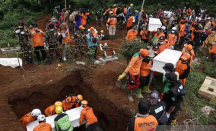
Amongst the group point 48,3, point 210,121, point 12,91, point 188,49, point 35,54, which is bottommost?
point 210,121

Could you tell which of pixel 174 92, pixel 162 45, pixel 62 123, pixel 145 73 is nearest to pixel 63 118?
pixel 62 123

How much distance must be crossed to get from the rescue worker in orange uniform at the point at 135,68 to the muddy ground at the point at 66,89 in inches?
24.6

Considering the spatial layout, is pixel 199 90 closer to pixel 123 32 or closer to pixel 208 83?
pixel 208 83

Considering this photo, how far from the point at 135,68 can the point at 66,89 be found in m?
3.28

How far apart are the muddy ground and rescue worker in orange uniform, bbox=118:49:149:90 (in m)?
0.63

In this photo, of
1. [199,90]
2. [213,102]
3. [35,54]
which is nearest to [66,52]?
[35,54]

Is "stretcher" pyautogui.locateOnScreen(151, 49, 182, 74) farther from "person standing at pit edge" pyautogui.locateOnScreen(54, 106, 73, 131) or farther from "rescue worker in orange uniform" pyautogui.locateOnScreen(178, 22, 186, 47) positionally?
"rescue worker in orange uniform" pyautogui.locateOnScreen(178, 22, 186, 47)

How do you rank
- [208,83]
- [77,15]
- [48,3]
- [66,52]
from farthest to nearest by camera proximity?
[48,3]
[77,15]
[66,52]
[208,83]

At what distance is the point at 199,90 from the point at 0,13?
54.3ft

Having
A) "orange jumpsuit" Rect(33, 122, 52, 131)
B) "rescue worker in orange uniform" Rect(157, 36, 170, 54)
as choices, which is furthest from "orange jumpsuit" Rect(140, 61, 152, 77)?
"orange jumpsuit" Rect(33, 122, 52, 131)

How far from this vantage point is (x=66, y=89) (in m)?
7.18

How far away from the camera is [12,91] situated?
588cm

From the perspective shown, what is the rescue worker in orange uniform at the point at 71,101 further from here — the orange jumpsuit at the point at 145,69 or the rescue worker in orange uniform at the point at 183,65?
the rescue worker in orange uniform at the point at 183,65

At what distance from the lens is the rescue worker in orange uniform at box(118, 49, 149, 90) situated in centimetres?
513
